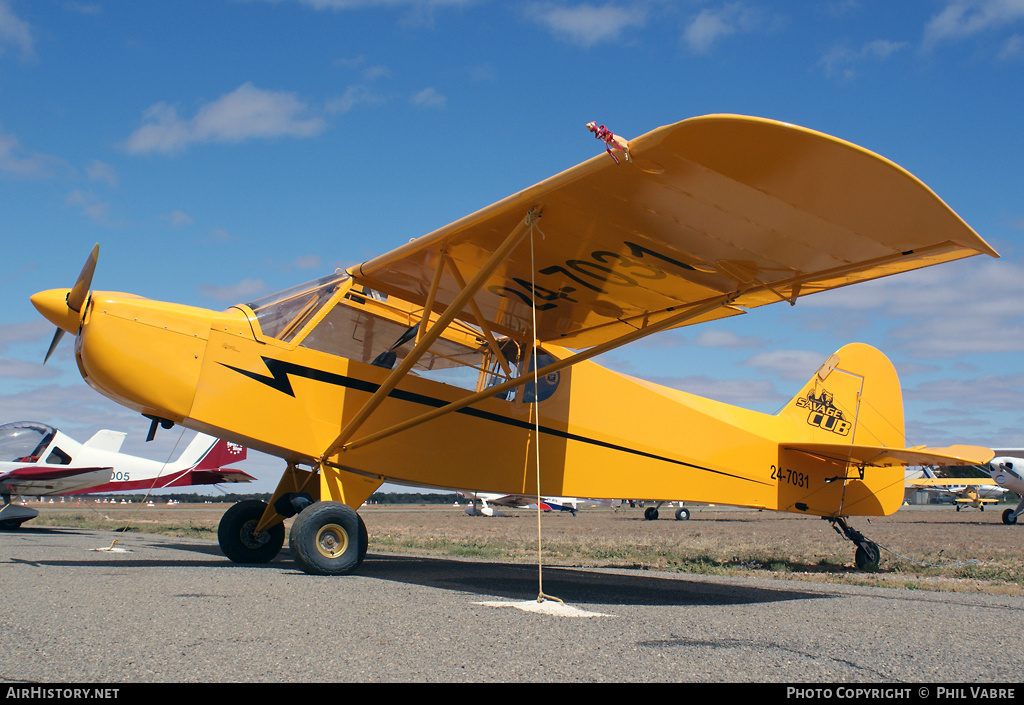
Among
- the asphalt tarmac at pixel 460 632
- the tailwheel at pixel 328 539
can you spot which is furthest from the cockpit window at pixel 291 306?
the asphalt tarmac at pixel 460 632

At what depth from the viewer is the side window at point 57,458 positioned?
19.4 metres

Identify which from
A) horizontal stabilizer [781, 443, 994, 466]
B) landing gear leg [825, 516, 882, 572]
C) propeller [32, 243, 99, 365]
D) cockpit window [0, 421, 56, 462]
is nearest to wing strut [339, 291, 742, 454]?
propeller [32, 243, 99, 365]

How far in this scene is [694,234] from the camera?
6.16 metres

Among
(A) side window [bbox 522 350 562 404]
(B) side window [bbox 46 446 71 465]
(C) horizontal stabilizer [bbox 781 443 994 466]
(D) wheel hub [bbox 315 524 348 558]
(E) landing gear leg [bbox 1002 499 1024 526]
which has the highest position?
(A) side window [bbox 522 350 562 404]

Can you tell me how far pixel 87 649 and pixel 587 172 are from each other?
4360 mm

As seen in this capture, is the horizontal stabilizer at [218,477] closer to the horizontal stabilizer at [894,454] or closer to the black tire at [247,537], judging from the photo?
the black tire at [247,537]

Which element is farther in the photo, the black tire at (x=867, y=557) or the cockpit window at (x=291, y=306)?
the black tire at (x=867, y=557)

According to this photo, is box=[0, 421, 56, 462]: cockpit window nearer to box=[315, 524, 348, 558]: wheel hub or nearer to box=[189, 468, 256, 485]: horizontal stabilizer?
box=[189, 468, 256, 485]: horizontal stabilizer

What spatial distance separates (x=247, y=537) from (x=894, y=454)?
944cm

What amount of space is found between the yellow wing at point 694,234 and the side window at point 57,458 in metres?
16.0

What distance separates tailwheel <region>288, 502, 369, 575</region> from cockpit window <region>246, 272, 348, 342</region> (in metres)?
1.93

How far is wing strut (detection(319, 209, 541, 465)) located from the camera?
622 centimetres

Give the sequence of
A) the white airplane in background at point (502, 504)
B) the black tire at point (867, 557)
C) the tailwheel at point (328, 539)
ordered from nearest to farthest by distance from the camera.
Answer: the tailwheel at point (328, 539)
the black tire at point (867, 557)
the white airplane in background at point (502, 504)

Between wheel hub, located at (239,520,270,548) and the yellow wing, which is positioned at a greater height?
the yellow wing
